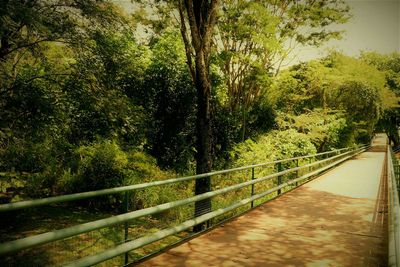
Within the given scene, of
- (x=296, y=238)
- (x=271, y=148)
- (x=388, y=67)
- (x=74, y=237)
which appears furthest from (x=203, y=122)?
(x=388, y=67)

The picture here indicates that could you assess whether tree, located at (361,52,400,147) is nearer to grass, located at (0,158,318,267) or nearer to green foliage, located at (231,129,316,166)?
green foliage, located at (231,129,316,166)

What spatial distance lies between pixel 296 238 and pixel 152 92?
41.0ft

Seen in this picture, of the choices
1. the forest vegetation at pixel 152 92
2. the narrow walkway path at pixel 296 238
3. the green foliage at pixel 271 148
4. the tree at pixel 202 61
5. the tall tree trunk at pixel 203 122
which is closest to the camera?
the narrow walkway path at pixel 296 238

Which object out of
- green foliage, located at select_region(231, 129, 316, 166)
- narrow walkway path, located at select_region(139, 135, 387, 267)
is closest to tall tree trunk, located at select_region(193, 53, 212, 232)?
narrow walkway path, located at select_region(139, 135, 387, 267)

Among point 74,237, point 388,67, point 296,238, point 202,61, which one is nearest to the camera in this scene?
point 296,238

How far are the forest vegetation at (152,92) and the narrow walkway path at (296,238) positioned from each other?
2852mm

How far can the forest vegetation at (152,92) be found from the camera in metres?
7.16

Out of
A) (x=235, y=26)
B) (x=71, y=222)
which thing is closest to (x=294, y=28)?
(x=235, y=26)

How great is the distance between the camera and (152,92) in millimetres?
17438

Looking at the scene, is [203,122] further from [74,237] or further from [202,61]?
[74,237]

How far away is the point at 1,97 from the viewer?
6.67m

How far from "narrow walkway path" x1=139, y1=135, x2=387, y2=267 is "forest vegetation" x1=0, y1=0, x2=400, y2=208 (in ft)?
9.36

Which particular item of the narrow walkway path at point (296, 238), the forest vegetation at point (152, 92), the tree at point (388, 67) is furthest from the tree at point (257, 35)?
the tree at point (388, 67)

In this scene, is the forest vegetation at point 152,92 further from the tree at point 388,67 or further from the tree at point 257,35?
the tree at point 388,67
